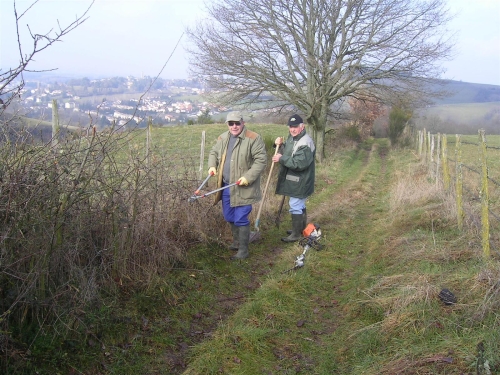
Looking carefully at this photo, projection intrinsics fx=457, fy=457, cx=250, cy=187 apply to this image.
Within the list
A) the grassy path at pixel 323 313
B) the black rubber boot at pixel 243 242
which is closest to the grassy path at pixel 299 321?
the grassy path at pixel 323 313

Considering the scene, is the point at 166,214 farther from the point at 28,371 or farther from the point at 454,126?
the point at 454,126

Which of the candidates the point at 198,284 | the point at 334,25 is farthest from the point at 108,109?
the point at 334,25

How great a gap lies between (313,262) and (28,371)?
3.87 meters

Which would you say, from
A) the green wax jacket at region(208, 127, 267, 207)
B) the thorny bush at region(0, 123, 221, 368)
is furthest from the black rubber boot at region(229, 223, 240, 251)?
the thorny bush at region(0, 123, 221, 368)

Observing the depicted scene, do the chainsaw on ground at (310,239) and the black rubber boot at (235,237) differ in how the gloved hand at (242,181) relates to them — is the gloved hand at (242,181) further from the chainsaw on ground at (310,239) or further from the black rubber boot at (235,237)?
the chainsaw on ground at (310,239)

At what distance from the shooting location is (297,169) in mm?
7113

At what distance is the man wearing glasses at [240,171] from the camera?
6277mm

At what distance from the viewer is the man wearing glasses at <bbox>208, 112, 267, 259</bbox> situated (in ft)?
20.6

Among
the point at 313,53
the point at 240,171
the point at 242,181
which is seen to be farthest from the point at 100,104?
the point at 313,53

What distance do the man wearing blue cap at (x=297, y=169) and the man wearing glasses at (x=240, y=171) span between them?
0.76 m

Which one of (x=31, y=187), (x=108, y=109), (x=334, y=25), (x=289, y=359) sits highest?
(x=334, y=25)

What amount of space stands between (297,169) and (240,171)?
116cm

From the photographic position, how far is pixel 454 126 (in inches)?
1396

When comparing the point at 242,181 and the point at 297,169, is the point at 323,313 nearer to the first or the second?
the point at 242,181
